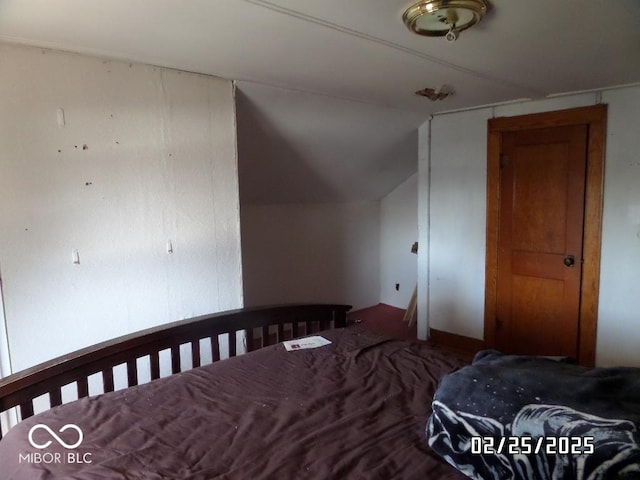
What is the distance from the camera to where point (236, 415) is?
1.43 m

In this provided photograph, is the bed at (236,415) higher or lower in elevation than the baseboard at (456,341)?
higher

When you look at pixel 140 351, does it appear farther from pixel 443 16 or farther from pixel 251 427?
pixel 443 16

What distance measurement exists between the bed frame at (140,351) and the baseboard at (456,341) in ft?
5.77

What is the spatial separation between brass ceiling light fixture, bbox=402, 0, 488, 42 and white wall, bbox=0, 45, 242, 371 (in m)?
1.23

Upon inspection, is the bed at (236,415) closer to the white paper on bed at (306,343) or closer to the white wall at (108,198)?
the white paper on bed at (306,343)

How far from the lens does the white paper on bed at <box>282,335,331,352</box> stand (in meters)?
2.01

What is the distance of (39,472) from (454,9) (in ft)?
6.35

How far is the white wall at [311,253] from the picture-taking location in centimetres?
412

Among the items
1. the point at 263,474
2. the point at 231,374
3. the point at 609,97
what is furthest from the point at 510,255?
the point at 263,474

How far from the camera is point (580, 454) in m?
0.98

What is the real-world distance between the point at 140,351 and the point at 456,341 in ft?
9.46

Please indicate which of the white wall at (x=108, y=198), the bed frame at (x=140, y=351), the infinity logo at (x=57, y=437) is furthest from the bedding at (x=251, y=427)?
the white wall at (x=108, y=198)

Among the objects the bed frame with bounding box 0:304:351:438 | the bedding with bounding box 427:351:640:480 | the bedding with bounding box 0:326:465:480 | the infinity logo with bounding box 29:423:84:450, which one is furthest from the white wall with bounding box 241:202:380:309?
the bedding with bounding box 427:351:640:480

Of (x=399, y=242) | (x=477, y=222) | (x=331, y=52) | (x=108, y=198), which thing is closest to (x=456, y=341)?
(x=477, y=222)
